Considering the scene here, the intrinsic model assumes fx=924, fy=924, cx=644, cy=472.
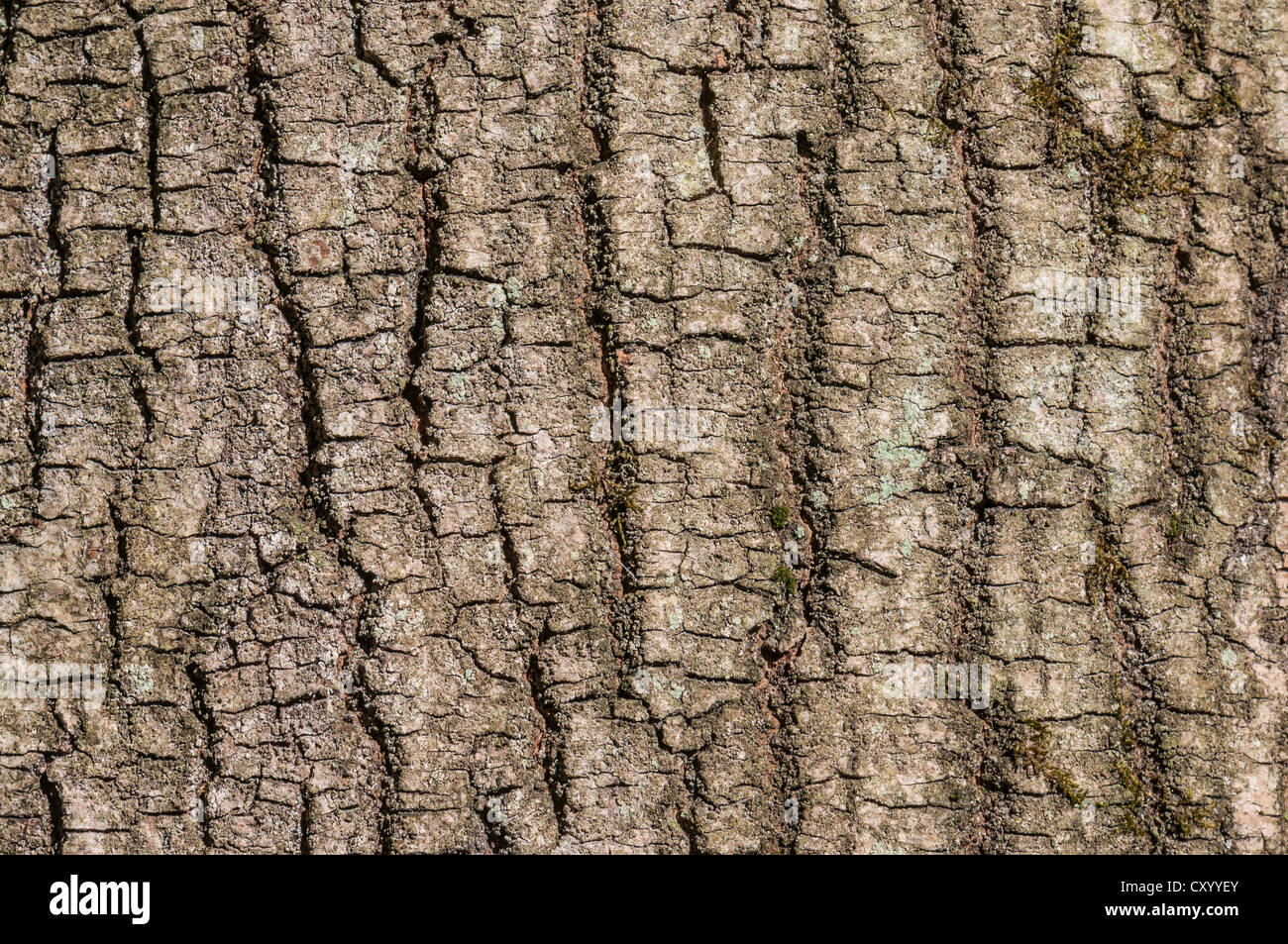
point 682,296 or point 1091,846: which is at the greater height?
point 682,296

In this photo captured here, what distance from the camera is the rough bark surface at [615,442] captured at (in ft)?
5.25

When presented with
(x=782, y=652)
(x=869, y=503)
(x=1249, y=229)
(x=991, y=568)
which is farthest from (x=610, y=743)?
(x=1249, y=229)

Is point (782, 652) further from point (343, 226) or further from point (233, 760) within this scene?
point (343, 226)

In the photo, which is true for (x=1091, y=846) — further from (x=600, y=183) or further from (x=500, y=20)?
(x=500, y=20)

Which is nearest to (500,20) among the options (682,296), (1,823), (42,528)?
(682,296)

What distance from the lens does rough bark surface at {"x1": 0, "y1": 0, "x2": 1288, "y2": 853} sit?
5.25 feet

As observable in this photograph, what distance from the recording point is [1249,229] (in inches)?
68.8

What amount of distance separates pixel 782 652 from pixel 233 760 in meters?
0.97

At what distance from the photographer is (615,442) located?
1.62m

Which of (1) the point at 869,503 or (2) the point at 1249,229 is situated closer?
(1) the point at 869,503

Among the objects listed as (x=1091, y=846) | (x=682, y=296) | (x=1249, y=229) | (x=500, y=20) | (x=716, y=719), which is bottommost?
(x=1091, y=846)

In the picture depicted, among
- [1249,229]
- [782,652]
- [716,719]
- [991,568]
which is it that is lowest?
[716,719]

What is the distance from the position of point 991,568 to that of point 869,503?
0.25 metres

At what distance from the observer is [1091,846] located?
1.64m
